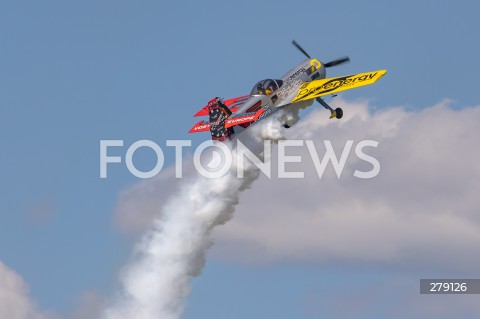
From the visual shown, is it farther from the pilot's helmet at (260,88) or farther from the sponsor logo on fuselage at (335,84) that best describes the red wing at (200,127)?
the sponsor logo on fuselage at (335,84)

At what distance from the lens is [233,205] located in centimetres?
4841

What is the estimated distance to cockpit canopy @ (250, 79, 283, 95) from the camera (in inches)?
1932

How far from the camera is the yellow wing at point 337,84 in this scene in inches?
1922

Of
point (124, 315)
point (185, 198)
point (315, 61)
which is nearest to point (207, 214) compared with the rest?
point (185, 198)

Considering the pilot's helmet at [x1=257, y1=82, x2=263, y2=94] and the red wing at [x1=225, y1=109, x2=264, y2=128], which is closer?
the red wing at [x1=225, y1=109, x2=264, y2=128]

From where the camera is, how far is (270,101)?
48875 millimetres

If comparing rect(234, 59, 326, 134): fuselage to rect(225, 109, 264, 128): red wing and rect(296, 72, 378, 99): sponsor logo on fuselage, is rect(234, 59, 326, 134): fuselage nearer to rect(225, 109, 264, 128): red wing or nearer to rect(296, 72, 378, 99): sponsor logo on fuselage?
rect(225, 109, 264, 128): red wing

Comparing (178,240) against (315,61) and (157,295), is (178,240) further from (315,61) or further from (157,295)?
(315,61)

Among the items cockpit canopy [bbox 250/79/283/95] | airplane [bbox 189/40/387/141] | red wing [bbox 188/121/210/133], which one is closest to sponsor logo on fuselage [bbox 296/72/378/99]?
airplane [bbox 189/40/387/141]

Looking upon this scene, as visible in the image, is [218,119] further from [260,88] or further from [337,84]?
[337,84]

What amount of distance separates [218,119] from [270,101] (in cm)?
230

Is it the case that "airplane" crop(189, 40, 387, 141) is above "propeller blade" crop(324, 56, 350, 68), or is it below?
below

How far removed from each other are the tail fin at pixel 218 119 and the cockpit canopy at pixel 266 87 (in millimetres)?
1498

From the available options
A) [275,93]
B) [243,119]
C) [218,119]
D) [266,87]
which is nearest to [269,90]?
[266,87]
